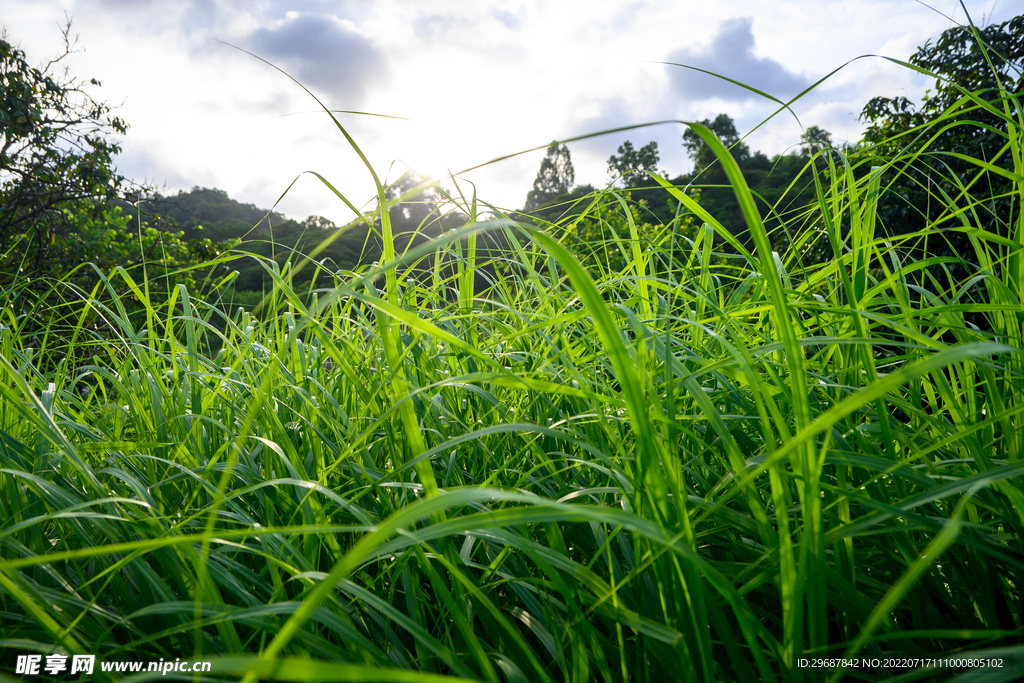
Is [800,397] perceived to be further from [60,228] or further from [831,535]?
[60,228]

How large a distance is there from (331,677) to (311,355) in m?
1.14

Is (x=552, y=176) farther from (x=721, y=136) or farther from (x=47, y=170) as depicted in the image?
(x=47, y=170)

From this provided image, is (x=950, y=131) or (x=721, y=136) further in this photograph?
(x=721, y=136)

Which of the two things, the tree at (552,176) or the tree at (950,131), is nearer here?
the tree at (950,131)

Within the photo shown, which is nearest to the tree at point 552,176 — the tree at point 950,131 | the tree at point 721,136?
the tree at point 721,136

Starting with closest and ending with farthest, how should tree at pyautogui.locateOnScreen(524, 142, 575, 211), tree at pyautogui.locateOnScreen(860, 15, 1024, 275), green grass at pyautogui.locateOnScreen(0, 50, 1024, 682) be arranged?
green grass at pyautogui.locateOnScreen(0, 50, 1024, 682) → tree at pyautogui.locateOnScreen(860, 15, 1024, 275) → tree at pyautogui.locateOnScreen(524, 142, 575, 211)

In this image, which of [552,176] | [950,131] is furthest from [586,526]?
[552,176]

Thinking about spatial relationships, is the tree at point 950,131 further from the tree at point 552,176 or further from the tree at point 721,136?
the tree at point 552,176

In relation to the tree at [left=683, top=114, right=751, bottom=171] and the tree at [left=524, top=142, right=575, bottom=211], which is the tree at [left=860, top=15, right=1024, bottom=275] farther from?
the tree at [left=524, top=142, right=575, bottom=211]

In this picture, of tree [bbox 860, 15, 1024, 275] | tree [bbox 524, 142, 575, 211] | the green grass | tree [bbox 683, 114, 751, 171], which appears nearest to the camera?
the green grass

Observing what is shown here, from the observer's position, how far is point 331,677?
302 mm

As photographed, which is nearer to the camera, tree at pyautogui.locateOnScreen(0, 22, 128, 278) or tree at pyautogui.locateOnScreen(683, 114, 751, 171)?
tree at pyautogui.locateOnScreen(0, 22, 128, 278)

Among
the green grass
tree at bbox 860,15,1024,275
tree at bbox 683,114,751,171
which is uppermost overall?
tree at bbox 683,114,751,171

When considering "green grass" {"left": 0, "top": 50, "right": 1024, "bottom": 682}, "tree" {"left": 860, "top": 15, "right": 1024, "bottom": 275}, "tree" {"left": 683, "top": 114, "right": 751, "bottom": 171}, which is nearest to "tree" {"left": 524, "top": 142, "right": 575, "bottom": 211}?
"tree" {"left": 683, "top": 114, "right": 751, "bottom": 171}
